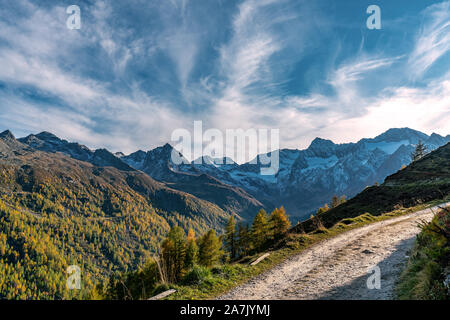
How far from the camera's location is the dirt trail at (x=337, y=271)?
31.7 ft

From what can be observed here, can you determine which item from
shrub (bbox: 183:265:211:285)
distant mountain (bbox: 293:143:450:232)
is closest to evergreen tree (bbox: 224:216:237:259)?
distant mountain (bbox: 293:143:450:232)

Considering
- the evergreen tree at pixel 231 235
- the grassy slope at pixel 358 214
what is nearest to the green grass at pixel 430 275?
the grassy slope at pixel 358 214

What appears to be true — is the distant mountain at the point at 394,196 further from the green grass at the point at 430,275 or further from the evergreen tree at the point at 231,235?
the evergreen tree at the point at 231,235

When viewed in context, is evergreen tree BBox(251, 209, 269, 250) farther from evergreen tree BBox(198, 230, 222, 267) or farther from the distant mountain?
the distant mountain

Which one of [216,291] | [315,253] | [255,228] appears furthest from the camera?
[255,228]

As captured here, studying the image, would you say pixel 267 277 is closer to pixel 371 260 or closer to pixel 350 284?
pixel 350 284

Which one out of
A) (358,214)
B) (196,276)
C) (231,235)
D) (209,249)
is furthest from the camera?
(231,235)

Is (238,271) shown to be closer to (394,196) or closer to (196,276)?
(196,276)

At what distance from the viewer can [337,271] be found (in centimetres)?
1197

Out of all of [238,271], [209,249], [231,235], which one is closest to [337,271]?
[238,271]

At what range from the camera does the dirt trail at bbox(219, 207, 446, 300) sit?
31.7 feet

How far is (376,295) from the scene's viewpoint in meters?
8.67
